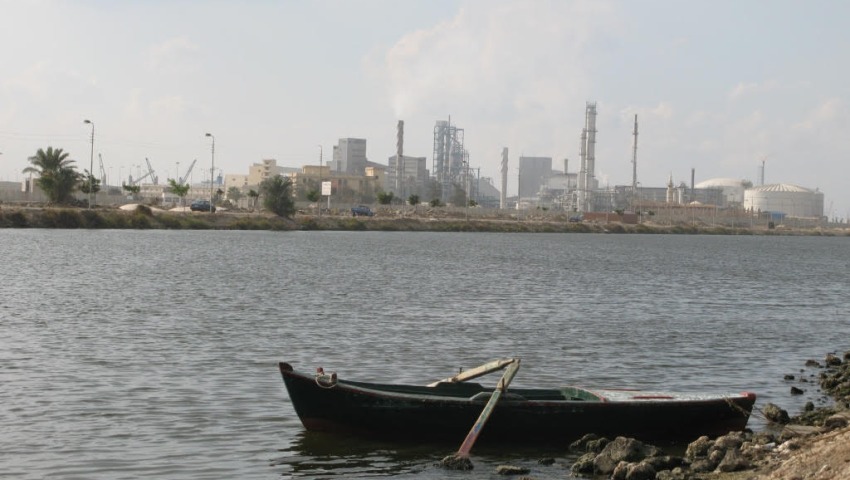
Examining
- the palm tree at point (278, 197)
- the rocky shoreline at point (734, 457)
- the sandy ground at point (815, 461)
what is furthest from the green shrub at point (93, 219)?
the sandy ground at point (815, 461)

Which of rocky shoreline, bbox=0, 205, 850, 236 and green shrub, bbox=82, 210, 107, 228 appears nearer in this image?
rocky shoreline, bbox=0, 205, 850, 236

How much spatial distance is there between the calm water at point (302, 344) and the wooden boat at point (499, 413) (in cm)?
39

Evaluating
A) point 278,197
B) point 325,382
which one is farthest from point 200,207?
point 325,382

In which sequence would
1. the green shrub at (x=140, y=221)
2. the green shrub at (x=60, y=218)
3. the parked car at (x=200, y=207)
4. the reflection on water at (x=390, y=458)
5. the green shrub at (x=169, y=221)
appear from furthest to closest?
the parked car at (x=200, y=207), the green shrub at (x=169, y=221), the green shrub at (x=140, y=221), the green shrub at (x=60, y=218), the reflection on water at (x=390, y=458)

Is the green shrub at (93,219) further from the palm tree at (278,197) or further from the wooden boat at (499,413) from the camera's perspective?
the wooden boat at (499,413)

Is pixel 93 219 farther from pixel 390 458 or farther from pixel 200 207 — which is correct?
pixel 390 458

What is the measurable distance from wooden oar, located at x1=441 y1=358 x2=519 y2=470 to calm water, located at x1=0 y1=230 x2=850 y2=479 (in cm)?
24

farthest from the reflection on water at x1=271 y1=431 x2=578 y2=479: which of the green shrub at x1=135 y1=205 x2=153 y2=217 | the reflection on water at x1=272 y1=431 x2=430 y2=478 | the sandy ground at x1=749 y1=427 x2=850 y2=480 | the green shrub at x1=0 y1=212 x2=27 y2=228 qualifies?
the green shrub at x1=135 y1=205 x2=153 y2=217

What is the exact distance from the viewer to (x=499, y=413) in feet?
58.2

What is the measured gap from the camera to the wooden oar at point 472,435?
16.7 meters

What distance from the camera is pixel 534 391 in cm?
1881

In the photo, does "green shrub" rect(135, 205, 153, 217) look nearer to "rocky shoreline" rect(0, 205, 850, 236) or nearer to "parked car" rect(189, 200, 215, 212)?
"rocky shoreline" rect(0, 205, 850, 236)

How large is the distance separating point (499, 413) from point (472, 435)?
674 mm

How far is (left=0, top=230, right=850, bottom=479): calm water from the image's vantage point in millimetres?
17609
